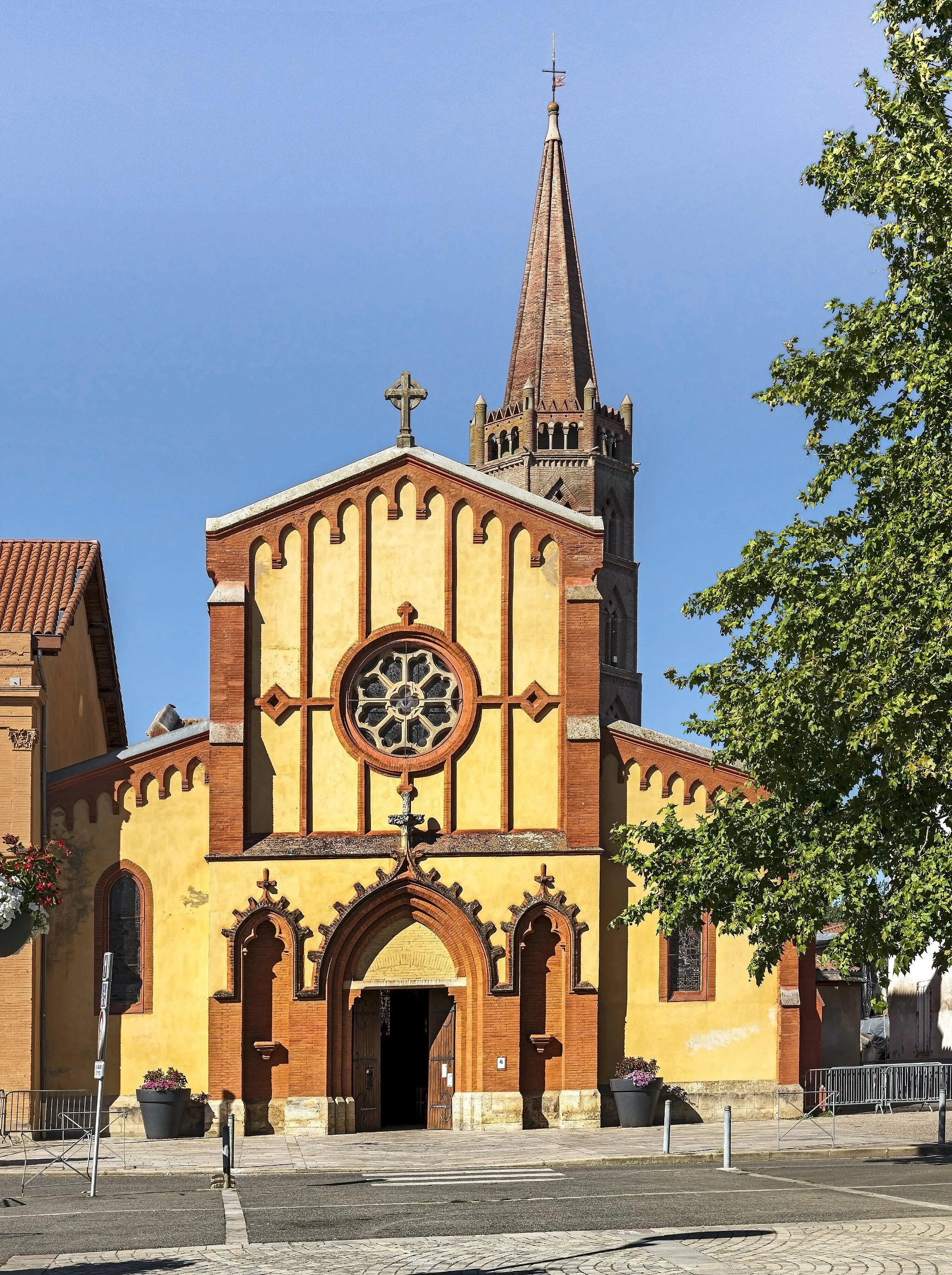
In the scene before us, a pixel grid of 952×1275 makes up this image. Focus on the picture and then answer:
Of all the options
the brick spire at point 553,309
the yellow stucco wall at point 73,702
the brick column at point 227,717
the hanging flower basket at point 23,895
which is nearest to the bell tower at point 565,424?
the brick spire at point 553,309

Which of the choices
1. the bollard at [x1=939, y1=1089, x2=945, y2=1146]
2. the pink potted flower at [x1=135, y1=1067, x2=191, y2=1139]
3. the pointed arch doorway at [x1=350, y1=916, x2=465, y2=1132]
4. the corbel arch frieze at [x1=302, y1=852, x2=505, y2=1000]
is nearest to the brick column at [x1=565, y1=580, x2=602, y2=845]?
the corbel arch frieze at [x1=302, y1=852, x2=505, y2=1000]

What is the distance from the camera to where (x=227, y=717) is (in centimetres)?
3148

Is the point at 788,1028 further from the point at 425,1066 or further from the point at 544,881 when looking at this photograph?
the point at 425,1066

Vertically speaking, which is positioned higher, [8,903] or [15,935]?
[8,903]

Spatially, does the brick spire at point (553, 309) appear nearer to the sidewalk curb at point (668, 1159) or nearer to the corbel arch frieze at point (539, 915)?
the corbel arch frieze at point (539, 915)

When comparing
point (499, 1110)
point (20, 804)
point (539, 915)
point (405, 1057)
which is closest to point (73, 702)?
point (20, 804)

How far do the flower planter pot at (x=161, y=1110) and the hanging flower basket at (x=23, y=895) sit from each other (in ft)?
33.6

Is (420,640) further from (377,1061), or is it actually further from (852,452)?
(852,452)

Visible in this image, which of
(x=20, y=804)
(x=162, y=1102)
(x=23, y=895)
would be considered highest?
(x=20, y=804)

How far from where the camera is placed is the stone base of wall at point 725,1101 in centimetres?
3147

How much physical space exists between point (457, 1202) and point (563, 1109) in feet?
35.6

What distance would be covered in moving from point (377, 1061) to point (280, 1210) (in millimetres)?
11959

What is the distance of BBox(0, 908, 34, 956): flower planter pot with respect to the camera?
52.8 feet

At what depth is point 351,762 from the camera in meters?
31.8
